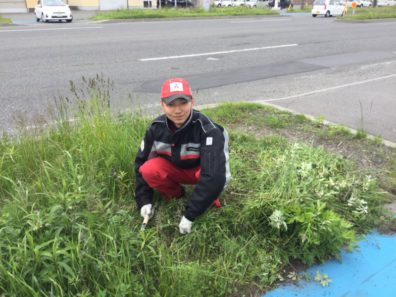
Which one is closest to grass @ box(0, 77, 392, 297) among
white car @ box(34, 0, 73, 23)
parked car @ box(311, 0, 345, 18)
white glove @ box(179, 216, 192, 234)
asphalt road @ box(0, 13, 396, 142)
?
white glove @ box(179, 216, 192, 234)

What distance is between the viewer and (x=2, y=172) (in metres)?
2.79

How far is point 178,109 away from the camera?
7.81 ft

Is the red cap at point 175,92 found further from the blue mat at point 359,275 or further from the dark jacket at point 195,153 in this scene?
the blue mat at point 359,275

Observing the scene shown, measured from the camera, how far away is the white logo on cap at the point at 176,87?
2.37 meters

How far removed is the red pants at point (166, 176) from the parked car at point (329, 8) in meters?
27.3

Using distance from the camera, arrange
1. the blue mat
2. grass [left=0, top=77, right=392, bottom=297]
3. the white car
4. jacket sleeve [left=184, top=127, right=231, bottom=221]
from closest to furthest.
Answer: grass [left=0, top=77, right=392, bottom=297], the blue mat, jacket sleeve [left=184, top=127, right=231, bottom=221], the white car

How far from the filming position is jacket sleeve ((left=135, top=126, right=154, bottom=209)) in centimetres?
266

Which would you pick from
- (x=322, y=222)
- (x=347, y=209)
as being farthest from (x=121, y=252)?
(x=347, y=209)

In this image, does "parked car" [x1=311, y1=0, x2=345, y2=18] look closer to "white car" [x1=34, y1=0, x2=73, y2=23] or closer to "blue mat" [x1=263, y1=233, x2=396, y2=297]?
"white car" [x1=34, y1=0, x2=73, y2=23]

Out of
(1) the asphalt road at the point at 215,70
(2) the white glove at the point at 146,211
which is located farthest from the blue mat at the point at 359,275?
(1) the asphalt road at the point at 215,70

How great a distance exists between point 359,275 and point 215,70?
5979 millimetres

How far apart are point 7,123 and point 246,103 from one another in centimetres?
301

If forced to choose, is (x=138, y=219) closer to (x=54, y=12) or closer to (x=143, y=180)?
(x=143, y=180)

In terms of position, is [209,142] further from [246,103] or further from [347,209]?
[246,103]
